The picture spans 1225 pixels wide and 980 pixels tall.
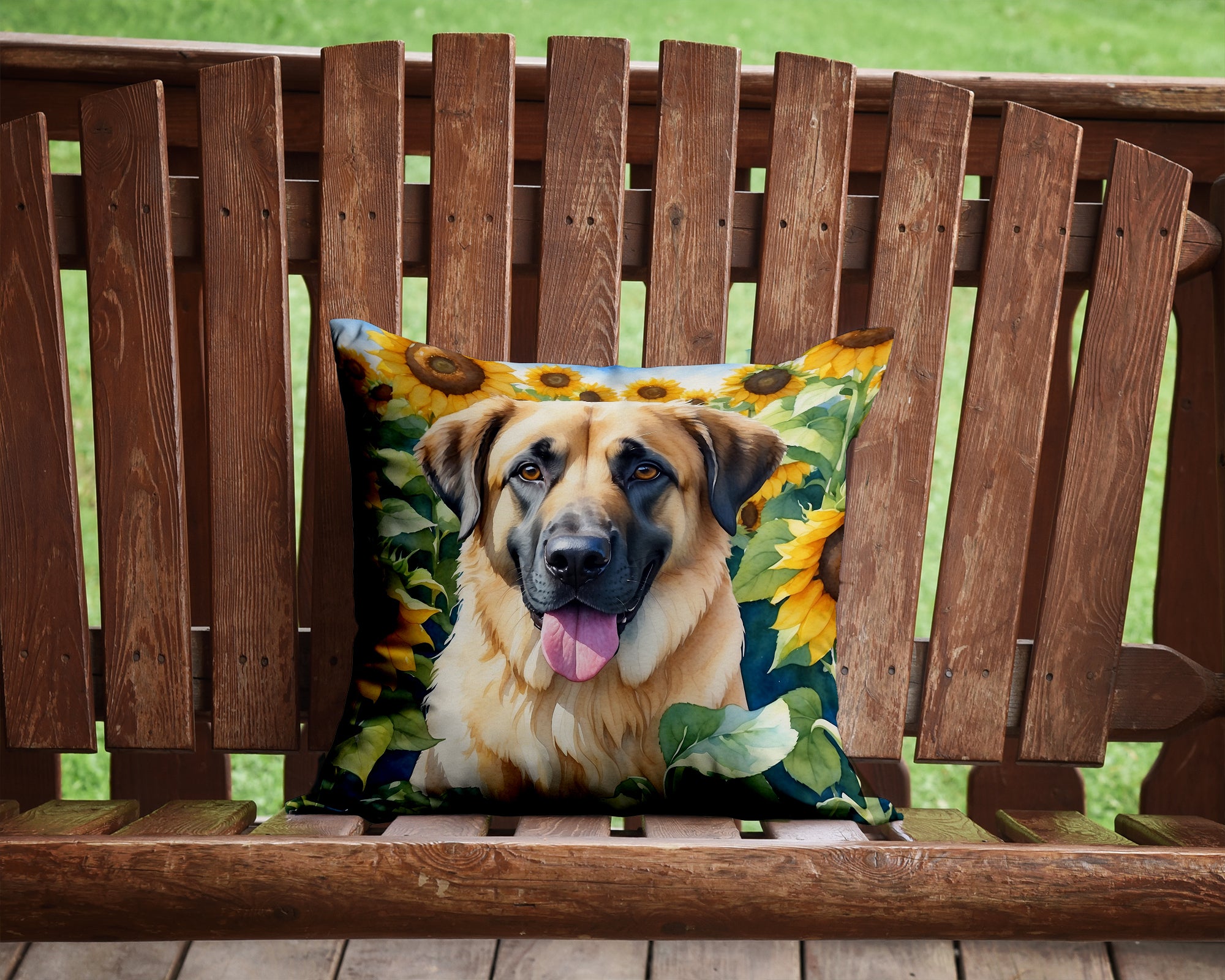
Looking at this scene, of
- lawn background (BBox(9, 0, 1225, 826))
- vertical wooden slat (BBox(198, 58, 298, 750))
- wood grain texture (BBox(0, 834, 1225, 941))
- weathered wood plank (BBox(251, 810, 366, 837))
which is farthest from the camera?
lawn background (BBox(9, 0, 1225, 826))

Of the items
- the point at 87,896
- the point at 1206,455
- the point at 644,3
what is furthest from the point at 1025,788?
the point at 644,3

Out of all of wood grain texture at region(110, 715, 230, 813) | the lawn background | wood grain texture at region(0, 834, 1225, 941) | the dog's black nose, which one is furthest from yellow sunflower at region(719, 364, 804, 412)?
the lawn background

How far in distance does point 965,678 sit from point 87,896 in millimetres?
962

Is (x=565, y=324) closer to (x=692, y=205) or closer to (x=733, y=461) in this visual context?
(x=692, y=205)

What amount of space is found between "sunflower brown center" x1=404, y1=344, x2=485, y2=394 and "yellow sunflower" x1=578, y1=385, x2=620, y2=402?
105 mm

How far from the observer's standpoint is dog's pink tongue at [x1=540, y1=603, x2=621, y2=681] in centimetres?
99

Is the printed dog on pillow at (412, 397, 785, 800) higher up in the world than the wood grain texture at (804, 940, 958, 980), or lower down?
higher up

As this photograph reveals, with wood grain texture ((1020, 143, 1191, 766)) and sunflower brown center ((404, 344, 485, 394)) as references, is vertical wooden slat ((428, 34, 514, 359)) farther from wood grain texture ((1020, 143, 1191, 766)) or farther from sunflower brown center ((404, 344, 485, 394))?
wood grain texture ((1020, 143, 1191, 766))

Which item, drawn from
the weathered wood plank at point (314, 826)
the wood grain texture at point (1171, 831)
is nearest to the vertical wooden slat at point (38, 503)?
the weathered wood plank at point (314, 826)

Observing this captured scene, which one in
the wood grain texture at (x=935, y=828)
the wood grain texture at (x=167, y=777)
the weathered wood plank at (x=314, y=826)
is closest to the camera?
the weathered wood plank at (x=314, y=826)

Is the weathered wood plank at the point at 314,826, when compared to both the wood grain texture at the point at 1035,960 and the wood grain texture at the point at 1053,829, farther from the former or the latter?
the wood grain texture at the point at 1053,829

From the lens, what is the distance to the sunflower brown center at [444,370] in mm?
1065

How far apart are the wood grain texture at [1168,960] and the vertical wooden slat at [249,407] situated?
0.90m

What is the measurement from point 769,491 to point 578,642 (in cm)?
24
